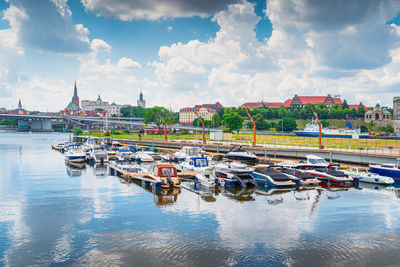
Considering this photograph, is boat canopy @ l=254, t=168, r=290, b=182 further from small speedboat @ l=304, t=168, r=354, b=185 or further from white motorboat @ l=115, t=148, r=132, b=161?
white motorboat @ l=115, t=148, r=132, b=161

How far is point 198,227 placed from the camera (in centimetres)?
2030

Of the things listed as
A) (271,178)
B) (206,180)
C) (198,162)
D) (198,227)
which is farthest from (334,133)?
(198,227)

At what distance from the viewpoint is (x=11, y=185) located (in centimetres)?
3528

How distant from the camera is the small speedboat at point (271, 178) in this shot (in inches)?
1266

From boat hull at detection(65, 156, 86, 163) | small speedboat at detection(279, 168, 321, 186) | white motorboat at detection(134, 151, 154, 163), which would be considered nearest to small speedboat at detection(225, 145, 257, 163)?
white motorboat at detection(134, 151, 154, 163)

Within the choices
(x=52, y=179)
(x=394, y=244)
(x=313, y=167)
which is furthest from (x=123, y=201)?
(x=313, y=167)

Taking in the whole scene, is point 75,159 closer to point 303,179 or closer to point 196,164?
point 196,164

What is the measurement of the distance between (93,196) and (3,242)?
455 inches

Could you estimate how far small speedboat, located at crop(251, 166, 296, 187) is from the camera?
32.2 meters

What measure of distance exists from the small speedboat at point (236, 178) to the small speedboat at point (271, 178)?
2.28 feet

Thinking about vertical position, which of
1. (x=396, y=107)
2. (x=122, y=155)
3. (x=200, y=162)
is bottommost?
(x=122, y=155)

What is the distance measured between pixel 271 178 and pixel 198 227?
14.2m

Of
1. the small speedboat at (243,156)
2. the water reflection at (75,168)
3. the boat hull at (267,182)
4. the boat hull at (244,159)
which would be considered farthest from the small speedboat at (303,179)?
the water reflection at (75,168)

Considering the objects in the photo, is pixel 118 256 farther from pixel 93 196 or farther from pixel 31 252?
pixel 93 196
